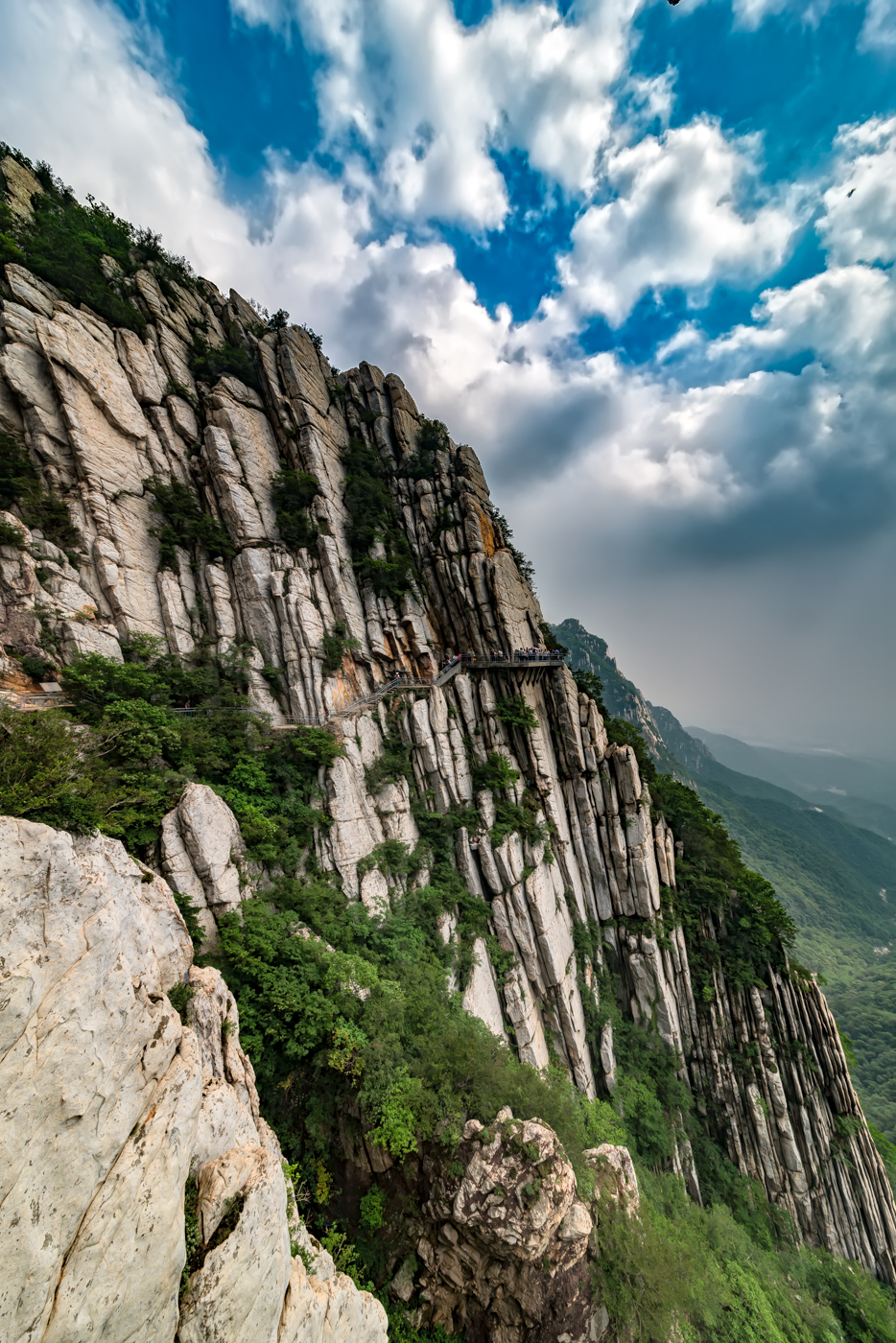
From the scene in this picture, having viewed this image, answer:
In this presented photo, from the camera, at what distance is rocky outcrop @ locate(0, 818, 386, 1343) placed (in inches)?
163

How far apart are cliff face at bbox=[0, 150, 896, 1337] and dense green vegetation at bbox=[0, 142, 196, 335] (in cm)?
116

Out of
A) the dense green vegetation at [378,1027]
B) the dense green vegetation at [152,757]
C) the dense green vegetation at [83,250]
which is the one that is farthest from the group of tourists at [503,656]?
the dense green vegetation at [83,250]

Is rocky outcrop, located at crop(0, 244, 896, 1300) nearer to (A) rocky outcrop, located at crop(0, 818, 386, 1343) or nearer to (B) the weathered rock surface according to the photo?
(B) the weathered rock surface

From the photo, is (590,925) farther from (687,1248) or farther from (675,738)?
(675,738)

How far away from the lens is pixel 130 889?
7441mm

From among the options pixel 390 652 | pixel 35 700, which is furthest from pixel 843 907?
pixel 35 700

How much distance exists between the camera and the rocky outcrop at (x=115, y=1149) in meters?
4.13

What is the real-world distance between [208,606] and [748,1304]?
32619mm

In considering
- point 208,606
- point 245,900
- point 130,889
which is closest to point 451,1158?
point 245,900

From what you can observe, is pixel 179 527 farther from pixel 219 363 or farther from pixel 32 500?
pixel 219 363

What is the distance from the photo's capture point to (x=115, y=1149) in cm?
500

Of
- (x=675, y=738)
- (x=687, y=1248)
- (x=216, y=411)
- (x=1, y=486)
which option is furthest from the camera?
(x=675, y=738)

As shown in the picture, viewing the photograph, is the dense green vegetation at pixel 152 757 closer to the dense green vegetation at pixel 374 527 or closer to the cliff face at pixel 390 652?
the cliff face at pixel 390 652

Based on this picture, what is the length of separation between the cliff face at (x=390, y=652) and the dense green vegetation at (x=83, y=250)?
1162 mm
